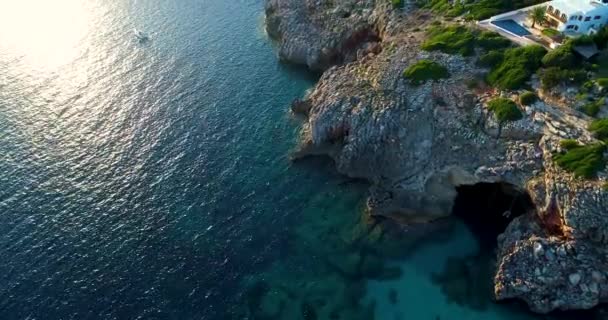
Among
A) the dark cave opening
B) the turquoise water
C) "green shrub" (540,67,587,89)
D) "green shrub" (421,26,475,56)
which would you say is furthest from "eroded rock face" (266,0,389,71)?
the dark cave opening

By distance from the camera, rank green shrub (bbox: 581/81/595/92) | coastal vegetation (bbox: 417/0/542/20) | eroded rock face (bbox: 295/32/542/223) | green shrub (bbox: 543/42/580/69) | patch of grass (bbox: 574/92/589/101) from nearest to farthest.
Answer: eroded rock face (bbox: 295/32/542/223), patch of grass (bbox: 574/92/589/101), green shrub (bbox: 581/81/595/92), green shrub (bbox: 543/42/580/69), coastal vegetation (bbox: 417/0/542/20)

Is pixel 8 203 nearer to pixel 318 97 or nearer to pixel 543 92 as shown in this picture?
pixel 318 97

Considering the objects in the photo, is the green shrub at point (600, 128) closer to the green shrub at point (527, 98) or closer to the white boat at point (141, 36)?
the green shrub at point (527, 98)

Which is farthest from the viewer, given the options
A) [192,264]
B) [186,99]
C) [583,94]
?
[186,99]

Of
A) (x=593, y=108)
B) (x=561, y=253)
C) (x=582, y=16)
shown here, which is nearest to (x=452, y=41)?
(x=582, y=16)

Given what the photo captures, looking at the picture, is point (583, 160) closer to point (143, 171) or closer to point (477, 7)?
point (477, 7)

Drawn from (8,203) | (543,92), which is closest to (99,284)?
(8,203)

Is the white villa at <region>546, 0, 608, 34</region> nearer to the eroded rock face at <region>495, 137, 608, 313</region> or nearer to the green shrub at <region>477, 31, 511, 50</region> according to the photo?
the green shrub at <region>477, 31, 511, 50</region>
